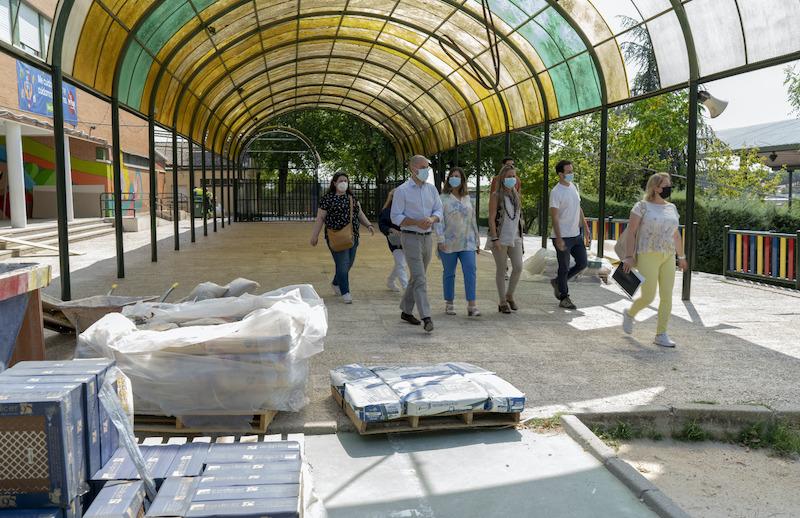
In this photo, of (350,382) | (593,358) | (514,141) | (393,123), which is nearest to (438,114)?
(393,123)

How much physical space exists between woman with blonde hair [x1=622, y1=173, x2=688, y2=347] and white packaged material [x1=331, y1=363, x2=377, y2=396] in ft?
10.6

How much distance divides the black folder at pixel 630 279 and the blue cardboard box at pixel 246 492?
16.6ft

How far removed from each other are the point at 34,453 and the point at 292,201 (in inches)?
1594

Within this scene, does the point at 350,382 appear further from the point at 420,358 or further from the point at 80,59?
the point at 80,59

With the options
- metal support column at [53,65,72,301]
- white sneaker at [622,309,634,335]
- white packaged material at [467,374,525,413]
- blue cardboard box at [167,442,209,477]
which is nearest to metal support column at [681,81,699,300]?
white sneaker at [622,309,634,335]

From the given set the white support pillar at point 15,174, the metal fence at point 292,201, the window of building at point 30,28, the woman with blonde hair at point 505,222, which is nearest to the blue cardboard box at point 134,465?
the woman with blonde hair at point 505,222

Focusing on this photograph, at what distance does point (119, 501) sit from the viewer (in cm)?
289

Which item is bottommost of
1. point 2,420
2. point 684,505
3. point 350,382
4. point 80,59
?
point 684,505

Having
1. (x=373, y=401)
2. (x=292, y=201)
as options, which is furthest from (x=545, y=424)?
(x=292, y=201)

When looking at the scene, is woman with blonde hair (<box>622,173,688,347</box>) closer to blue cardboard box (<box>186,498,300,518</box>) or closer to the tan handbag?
the tan handbag

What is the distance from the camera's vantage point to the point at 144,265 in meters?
14.9

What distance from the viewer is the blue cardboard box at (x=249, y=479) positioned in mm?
3104

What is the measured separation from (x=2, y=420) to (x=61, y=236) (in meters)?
7.13

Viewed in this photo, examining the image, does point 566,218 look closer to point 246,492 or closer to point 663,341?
point 663,341
